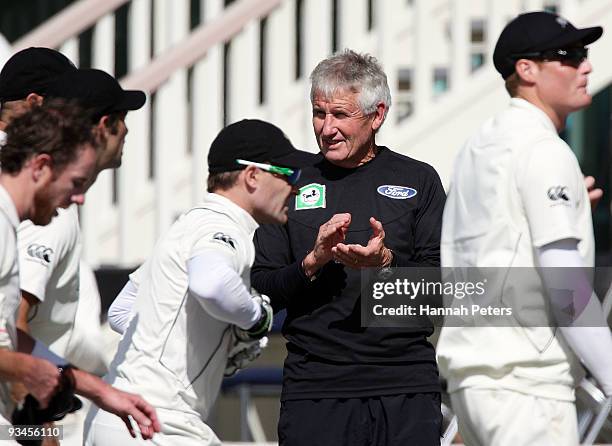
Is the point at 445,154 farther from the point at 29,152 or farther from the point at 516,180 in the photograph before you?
the point at 29,152

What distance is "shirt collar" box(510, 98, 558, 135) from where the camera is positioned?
4.24m

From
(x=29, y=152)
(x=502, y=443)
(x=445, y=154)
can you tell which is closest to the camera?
(x=29, y=152)

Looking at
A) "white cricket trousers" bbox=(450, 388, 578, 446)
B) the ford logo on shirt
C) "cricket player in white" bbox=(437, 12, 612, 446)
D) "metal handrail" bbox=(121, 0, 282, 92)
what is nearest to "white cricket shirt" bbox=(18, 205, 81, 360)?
the ford logo on shirt

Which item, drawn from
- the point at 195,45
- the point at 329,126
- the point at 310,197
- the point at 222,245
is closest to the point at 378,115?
the point at 329,126

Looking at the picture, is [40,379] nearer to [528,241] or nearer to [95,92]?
[95,92]

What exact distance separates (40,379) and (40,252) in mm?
858

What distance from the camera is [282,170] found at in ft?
14.9

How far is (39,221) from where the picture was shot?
3707 millimetres

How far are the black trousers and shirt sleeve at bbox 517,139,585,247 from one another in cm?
87

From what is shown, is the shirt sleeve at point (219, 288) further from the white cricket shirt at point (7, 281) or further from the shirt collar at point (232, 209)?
the white cricket shirt at point (7, 281)

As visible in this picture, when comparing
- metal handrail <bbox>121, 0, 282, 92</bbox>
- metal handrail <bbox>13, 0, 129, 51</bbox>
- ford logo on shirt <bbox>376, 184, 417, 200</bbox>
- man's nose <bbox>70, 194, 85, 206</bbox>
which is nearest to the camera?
man's nose <bbox>70, 194, 85, 206</bbox>

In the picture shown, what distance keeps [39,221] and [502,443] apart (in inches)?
A: 55.0

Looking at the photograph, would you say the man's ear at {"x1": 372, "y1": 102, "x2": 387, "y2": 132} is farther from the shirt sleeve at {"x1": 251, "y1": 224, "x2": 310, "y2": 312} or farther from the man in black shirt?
the shirt sleeve at {"x1": 251, "y1": 224, "x2": 310, "y2": 312}

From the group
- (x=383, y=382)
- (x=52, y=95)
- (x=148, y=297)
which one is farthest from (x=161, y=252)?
(x=383, y=382)
